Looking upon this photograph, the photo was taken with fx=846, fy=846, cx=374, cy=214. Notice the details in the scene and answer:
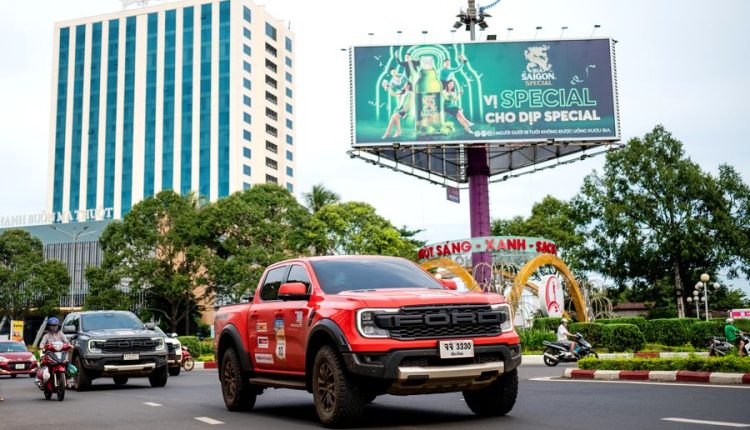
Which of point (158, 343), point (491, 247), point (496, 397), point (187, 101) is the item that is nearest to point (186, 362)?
point (158, 343)

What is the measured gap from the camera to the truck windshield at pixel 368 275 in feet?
32.6

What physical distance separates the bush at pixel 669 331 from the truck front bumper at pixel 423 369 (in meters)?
29.8

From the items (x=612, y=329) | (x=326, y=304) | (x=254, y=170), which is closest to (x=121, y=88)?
(x=254, y=170)

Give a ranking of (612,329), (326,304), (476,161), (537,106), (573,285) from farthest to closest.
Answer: (476,161) → (537,106) → (573,285) → (612,329) → (326,304)

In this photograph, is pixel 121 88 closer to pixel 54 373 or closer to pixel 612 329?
pixel 612 329

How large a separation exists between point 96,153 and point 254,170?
19261 millimetres

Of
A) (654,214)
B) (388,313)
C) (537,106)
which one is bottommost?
(388,313)

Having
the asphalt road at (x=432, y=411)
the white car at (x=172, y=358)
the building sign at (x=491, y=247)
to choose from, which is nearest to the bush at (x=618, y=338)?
the building sign at (x=491, y=247)

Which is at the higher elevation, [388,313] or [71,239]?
[71,239]

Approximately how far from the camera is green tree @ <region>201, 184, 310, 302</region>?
5891 centimetres

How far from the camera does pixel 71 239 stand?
82250 mm

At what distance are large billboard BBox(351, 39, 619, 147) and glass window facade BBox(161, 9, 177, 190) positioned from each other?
185 ft

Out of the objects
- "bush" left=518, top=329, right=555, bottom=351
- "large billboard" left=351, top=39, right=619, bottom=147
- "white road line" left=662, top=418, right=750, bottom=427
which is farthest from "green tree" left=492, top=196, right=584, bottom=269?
"white road line" left=662, top=418, right=750, bottom=427

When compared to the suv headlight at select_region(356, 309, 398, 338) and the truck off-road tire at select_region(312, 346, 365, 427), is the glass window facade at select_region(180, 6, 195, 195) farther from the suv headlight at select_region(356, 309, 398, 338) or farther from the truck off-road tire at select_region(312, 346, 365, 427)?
the suv headlight at select_region(356, 309, 398, 338)
